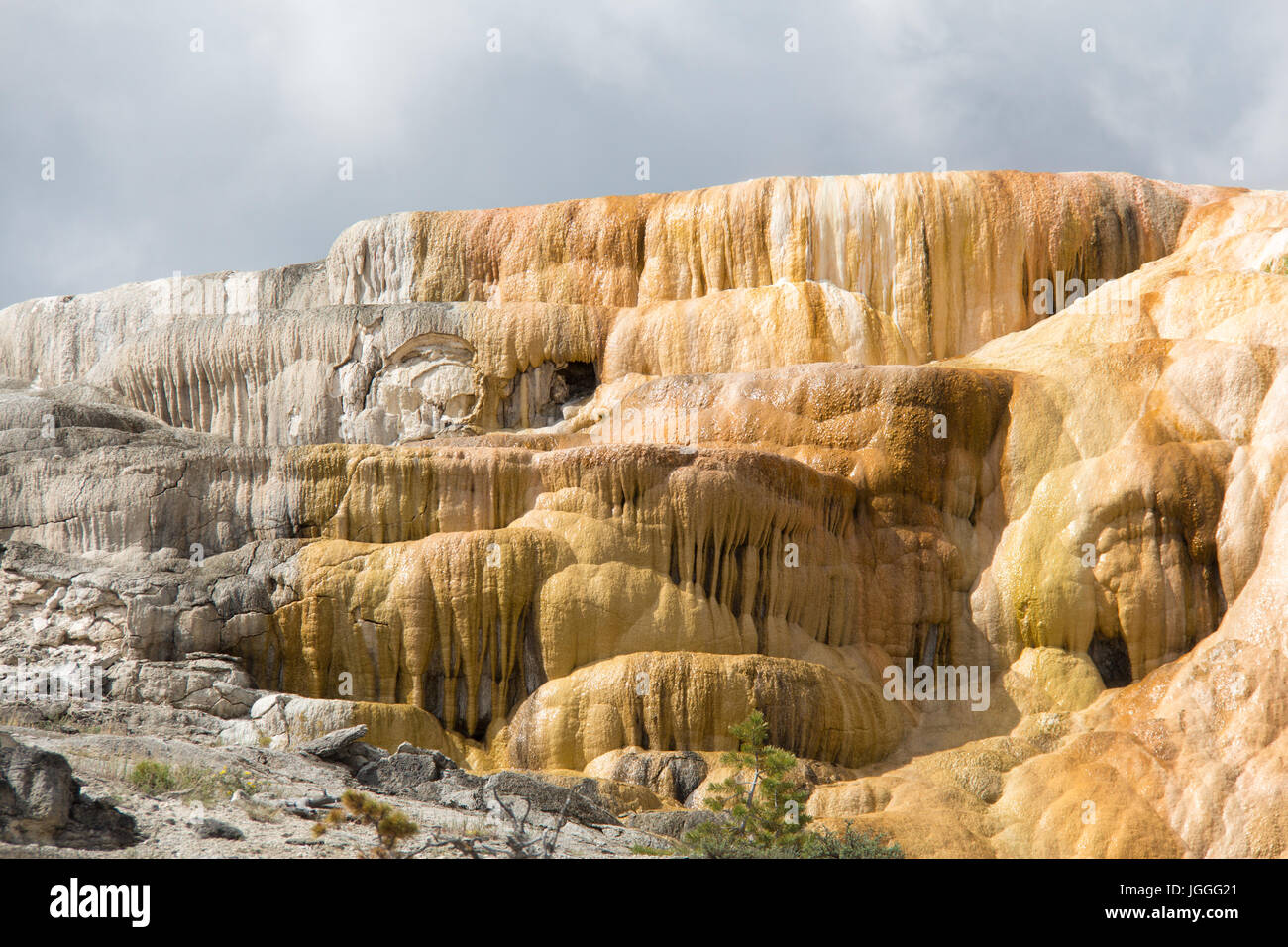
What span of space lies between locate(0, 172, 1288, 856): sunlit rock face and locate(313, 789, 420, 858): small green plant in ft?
13.5

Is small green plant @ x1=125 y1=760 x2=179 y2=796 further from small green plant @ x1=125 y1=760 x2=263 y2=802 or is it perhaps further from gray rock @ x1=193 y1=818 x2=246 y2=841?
gray rock @ x1=193 y1=818 x2=246 y2=841

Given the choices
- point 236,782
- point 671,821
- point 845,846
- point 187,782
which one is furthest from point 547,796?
point 187,782

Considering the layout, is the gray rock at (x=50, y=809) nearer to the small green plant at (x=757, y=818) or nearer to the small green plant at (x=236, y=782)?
the small green plant at (x=236, y=782)

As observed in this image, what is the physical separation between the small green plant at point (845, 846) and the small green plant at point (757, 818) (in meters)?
0.09

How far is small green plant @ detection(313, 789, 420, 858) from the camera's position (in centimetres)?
945

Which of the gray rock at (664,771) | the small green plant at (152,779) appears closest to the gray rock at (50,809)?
the small green plant at (152,779)

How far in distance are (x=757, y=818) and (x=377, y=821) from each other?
3364 mm

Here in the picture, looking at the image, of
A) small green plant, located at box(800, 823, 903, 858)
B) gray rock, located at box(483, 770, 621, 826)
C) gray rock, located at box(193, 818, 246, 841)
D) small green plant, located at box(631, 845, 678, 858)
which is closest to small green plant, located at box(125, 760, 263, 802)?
gray rock, located at box(193, 818, 246, 841)

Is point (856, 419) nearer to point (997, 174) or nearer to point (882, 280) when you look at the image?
point (882, 280)

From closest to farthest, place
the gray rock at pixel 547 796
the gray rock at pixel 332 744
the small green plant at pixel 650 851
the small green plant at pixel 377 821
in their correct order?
1. the small green plant at pixel 377 821
2. the small green plant at pixel 650 851
3. the gray rock at pixel 547 796
4. the gray rock at pixel 332 744

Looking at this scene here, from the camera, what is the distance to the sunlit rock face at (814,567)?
15.6m
